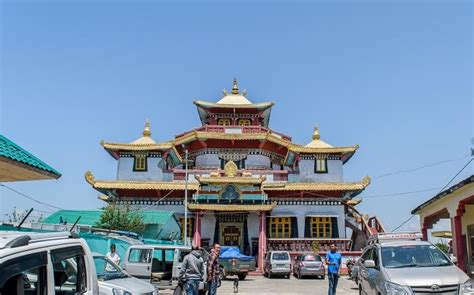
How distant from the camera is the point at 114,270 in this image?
33.7ft

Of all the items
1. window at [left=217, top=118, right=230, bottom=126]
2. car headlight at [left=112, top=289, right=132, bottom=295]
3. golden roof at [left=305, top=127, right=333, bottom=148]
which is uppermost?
window at [left=217, top=118, right=230, bottom=126]

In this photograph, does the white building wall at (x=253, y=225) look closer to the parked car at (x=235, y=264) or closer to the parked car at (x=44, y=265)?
the parked car at (x=235, y=264)

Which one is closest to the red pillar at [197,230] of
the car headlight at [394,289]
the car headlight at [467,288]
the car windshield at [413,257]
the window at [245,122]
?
the window at [245,122]

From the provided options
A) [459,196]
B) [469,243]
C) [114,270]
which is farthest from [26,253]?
[469,243]

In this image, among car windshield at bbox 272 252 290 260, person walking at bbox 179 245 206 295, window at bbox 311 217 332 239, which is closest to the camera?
person walking at bbox 179 245 206 295

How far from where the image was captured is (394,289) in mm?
8938

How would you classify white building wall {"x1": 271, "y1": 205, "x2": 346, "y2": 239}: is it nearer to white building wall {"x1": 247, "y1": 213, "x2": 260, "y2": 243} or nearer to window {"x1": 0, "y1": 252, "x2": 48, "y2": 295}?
white building wall {"x1": 247, "y1": 213, "x2": 260, "y2": 243}

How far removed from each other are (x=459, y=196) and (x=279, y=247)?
16.5 m

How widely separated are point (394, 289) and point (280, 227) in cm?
2565

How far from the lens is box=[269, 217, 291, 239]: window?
3419 cm

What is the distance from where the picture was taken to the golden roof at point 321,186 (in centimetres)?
3394

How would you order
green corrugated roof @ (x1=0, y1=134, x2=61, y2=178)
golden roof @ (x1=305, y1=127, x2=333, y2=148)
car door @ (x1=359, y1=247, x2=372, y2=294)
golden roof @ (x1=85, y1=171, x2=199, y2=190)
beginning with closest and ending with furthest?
green corrugated roof @ (x1=0, y1=134, x2=61, y2=178) → car door @ (x1=359, y1=247, x2=372, y2=294) → golden roof @ (x1=85, y1=171, x2=199, y2=190) → golden roof @ (x1=305, y1=127, x2=333, y2=148)

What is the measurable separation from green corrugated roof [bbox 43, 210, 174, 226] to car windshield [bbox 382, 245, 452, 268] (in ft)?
66.1

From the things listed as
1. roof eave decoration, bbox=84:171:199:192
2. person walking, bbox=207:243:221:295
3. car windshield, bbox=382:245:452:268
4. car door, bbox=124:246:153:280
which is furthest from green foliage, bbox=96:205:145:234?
car windshield, bbox=382:245:452:268
